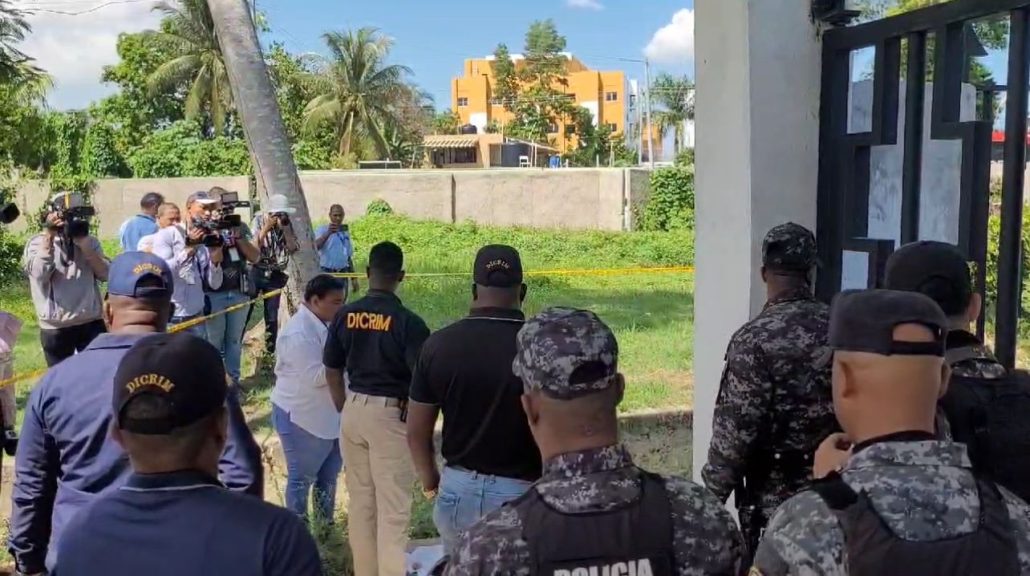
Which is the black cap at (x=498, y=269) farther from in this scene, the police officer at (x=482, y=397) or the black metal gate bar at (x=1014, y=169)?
the black metal gate bar at (x=1014, y=169)

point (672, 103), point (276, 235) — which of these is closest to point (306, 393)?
point (276, 235)

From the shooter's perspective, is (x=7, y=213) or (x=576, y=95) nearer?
(x=7, y=213)

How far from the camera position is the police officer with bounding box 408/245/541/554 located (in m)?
3.04

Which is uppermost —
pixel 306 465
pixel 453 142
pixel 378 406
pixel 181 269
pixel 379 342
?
pixel 453 142

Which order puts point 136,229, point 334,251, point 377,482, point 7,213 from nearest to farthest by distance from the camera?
point 377,482 < point 7,213 < point 136,229 < point 334,251

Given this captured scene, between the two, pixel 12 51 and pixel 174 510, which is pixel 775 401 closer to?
pixel 174 510

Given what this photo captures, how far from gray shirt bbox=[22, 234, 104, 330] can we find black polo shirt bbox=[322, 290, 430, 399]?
2.87 meters

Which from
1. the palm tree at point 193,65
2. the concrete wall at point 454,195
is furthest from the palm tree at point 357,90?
the concrete wall at point 454,195

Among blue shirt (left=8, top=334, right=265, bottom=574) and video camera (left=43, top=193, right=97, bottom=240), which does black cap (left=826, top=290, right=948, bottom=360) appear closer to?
blue shirt (left=8, top=334, right=265, bottom=574)

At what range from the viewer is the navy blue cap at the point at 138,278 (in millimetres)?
2641

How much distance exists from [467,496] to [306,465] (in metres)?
1.69

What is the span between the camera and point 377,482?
13.3 ft

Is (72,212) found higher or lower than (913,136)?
lower

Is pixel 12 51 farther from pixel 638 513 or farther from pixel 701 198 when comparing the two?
pixel 638 513
